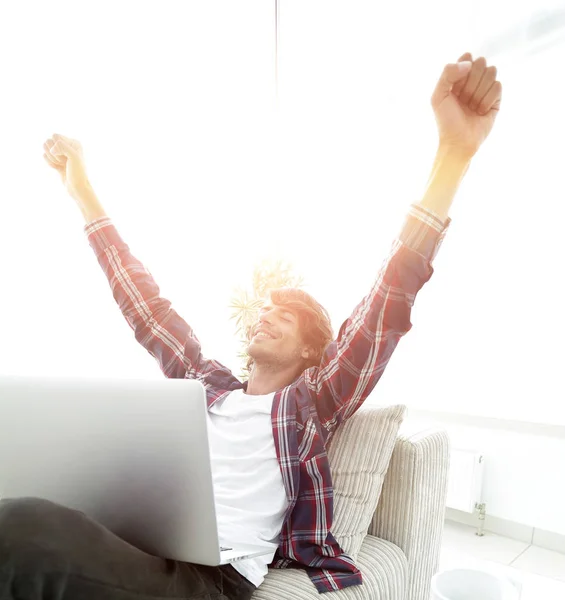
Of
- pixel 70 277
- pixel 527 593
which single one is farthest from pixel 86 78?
pixel 527 593

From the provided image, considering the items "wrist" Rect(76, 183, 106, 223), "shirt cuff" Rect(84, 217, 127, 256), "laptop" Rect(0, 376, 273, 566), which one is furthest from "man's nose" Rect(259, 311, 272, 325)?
"laptop" Rect(0, 376, 273, 566)

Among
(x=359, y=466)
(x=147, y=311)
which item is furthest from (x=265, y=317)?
(x=359, y=466)

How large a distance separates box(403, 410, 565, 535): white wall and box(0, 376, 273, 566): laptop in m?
1.56

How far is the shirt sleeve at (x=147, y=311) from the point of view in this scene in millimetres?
1579

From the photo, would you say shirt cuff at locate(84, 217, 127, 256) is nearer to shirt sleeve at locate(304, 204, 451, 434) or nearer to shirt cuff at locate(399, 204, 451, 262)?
shirt sleeve at locate(304, 204, 451, 434)

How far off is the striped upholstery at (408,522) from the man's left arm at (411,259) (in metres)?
0.19

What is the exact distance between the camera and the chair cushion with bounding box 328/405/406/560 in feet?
4.30

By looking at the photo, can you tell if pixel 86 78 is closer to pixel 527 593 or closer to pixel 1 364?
pixel 1 364

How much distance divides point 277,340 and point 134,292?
462 mm

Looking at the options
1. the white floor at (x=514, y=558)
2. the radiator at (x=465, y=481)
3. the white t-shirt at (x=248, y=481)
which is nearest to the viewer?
the white t-shirt at (x=248, y=481)

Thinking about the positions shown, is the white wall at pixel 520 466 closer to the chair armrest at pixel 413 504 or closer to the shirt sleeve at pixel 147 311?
the chair armrest at pixel 413 504

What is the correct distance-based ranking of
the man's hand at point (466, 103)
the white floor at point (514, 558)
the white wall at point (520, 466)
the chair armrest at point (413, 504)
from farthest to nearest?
the white wall at point (520, 466) → the white floor at point (514, 558) → the chair armrest at point (413, 504) → the man's hand at point (466, 103)

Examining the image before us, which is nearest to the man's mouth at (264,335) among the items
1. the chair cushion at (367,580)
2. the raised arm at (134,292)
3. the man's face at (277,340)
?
the man's face at (277,340)

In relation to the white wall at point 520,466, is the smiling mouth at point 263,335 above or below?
above
